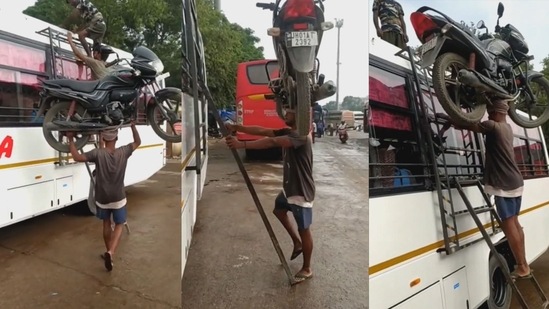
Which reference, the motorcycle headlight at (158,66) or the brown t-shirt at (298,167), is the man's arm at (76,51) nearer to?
the motorcycle headlight at (158,66)

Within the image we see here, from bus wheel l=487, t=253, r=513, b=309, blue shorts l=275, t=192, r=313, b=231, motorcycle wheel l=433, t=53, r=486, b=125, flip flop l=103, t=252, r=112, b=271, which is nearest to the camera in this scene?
blue shorts l=275, t=192, r=313, b=231

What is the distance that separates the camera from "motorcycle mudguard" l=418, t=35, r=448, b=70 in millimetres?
1112

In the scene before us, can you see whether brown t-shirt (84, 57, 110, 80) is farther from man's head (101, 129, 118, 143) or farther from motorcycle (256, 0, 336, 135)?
motorcycle (256, 0, 336, 135)

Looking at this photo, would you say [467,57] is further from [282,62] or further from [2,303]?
[2,303]

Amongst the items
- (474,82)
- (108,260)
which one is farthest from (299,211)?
(474,82)

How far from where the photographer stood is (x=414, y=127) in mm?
1092

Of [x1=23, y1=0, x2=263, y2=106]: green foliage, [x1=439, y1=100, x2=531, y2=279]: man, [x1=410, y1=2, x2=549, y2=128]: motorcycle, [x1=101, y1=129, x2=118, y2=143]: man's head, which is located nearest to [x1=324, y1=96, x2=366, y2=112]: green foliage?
[x1=23, y1=0, x2=263, y2=106]: green foliage

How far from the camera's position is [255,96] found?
74 centimetres

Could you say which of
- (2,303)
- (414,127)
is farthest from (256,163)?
(2,303)

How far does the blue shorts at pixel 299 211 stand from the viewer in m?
0.76

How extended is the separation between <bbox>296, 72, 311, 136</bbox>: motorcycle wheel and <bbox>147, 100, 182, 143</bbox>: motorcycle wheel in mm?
301

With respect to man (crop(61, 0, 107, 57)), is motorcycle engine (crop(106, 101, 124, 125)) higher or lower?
lower

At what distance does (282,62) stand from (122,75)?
462 millimetres

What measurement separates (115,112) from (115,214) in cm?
28
